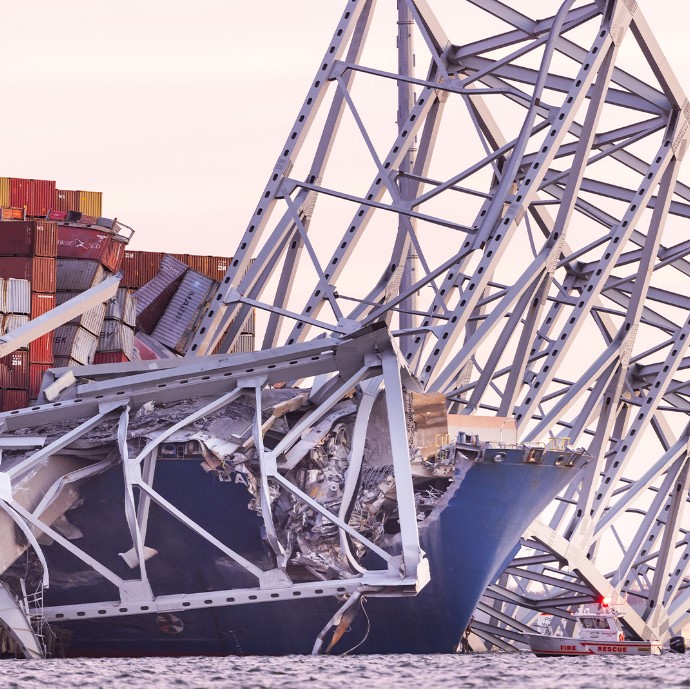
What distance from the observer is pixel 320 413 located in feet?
138

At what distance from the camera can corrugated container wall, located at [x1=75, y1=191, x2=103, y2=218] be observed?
218 feet

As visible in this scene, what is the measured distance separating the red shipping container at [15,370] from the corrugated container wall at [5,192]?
33.8 feet

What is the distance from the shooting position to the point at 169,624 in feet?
136

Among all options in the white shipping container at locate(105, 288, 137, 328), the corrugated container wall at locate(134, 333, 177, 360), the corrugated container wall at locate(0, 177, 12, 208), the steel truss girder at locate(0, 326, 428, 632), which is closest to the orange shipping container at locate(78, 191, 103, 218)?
the corrugated container wall at locate(0, 177, 12, 208)

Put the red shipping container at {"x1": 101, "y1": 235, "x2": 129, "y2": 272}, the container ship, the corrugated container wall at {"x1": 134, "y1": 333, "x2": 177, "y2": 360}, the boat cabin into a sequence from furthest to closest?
1. the corrugated container wall at {"x1": 134, "y1": 333, "x2": 177, "y2": 360}
2. the red shipping container at {"x1": 101, "y1": 235, "x2": 129, "y2": 272}
3. the boat cabin
4. the container ship

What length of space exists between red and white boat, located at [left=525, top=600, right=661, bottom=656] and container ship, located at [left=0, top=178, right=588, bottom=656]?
21.4ft

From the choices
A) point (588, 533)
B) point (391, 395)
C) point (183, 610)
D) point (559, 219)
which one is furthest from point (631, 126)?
point (183, 610)

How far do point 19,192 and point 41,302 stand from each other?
9.81 metres

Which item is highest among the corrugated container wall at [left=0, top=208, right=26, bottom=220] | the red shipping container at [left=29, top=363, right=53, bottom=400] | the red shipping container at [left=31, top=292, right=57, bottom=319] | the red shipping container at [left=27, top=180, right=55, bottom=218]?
the red shipping container at [left=27, top=180, right=55, bottom=218]

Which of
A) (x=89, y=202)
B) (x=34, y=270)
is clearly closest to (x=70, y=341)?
(x=34, y=270)

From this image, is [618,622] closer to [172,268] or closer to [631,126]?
[631,126]

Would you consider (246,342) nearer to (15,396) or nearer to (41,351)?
(41,351)

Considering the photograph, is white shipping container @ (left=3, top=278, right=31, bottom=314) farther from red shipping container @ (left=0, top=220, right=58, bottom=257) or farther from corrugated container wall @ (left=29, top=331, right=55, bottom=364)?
→ red shipping container @ (left=0, top=220, right=58, bottom=257)

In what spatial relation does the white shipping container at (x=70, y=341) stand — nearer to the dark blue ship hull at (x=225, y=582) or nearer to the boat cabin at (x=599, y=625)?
the dark blue ship hull at (x=225, y=582)
